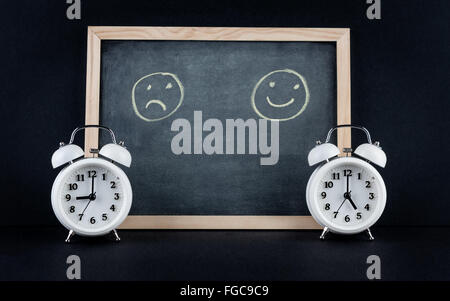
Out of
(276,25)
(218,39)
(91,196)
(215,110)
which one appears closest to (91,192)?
(91,196)

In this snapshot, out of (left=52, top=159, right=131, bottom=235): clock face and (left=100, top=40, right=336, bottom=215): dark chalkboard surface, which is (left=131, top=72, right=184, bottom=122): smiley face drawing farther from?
(left=52, top=159, right=131, bottom=235): clock face

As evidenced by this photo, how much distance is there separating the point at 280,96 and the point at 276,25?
300mm

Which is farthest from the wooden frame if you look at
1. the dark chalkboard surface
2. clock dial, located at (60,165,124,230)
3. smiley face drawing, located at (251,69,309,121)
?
clock dial, located at (60,165,124,230)

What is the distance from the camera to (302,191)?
5.75 feet

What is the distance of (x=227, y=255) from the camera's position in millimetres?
1236

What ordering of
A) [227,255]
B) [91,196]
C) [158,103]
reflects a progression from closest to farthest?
[227,255], [91,196], [158,103]

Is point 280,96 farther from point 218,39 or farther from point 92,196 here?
point 92,196

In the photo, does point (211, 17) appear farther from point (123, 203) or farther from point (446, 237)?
point (446, 237)

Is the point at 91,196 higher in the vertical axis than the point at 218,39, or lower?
lower

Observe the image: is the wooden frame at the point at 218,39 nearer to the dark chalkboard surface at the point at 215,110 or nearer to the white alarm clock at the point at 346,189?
the dark chalkboard surface at the point at 215,110

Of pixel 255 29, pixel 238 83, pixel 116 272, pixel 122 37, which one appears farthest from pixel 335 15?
pixel 116 272

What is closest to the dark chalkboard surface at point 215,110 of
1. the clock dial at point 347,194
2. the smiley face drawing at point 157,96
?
the smiley face drawing at point 157,96

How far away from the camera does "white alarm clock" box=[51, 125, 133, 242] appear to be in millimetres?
1432

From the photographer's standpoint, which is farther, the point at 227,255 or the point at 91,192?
the point at 91,192
